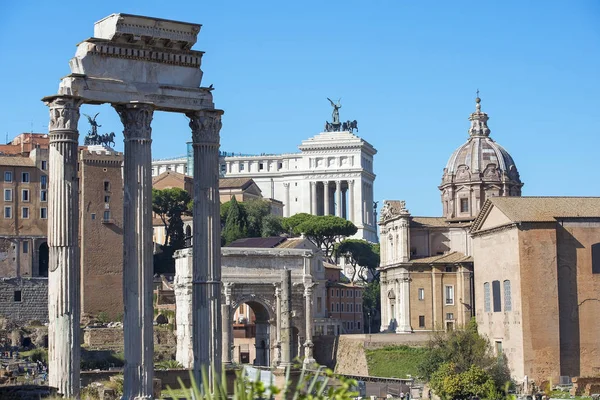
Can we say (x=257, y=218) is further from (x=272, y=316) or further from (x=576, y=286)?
(x=576, y=286)

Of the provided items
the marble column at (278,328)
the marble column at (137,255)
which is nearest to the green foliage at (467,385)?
the marble column at (278,328)

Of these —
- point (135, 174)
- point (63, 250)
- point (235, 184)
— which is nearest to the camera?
point (63, 250)

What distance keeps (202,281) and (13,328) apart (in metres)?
43.5

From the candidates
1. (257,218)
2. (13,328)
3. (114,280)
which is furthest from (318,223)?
(13,328)

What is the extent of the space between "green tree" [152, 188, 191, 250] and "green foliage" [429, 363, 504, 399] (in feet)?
135

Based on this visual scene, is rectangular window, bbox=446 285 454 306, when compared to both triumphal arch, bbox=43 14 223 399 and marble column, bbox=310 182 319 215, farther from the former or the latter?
marble column, bbox=310 182 319 215

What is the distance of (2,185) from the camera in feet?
225

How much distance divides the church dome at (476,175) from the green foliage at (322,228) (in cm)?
2011

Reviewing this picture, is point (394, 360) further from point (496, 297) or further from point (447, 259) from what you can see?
point (447, 259)

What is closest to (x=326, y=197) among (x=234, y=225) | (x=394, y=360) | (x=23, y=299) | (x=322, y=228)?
(x=322, y=228)

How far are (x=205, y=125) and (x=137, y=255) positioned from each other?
9.62 ft

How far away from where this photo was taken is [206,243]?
23.8 metres

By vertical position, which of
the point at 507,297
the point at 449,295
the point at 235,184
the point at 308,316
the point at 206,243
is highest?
the point at 235,184

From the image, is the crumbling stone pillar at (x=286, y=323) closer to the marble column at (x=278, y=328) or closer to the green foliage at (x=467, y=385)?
the marble column at (x=278, y=328)
